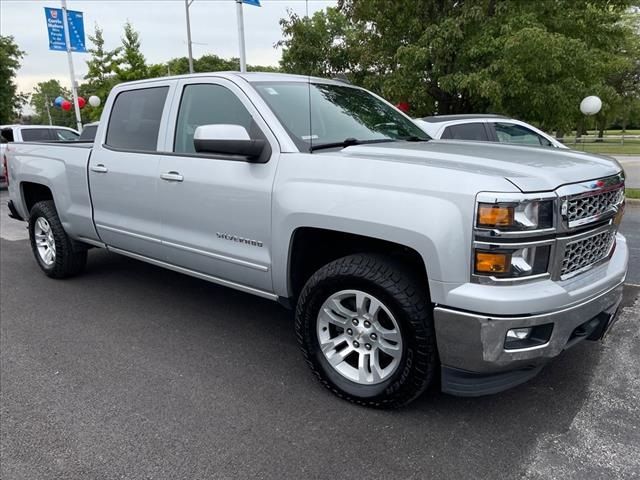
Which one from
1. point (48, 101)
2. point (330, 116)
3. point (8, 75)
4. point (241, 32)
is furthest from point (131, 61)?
point (48, 101)

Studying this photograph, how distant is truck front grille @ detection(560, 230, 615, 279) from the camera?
237 cm

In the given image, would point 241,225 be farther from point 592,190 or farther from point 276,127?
point 592,190

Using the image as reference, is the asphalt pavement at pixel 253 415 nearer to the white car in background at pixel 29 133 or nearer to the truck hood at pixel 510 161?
the truck hood at pixel 510 161

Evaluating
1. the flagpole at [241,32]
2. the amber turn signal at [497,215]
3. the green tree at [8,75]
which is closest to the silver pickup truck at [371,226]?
the amber turn signal at [497,215]

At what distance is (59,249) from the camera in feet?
16.5

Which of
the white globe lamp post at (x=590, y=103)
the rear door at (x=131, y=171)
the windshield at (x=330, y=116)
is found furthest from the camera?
the white globe lamp post at (x=590, y=103)

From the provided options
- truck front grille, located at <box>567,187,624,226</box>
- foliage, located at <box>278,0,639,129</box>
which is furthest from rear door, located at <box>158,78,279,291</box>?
foliage, located at <box>278,0,639,129</box>

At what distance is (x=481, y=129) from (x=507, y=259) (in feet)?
18.7

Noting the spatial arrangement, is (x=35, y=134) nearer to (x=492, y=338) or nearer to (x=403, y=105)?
(x=403, y=105)

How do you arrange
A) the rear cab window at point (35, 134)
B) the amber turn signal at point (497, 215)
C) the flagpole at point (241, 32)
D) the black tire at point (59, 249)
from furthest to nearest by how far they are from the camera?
1. the flagpole at point (241, 32)
2. the rear cab window at point (35, 134)
3. the black tire at point (59, 249)
4. the amber turn signal at point (497, 215)

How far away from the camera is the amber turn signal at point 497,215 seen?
2145mm

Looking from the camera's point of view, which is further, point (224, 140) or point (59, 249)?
point (59, 249)

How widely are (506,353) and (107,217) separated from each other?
3.43 metres

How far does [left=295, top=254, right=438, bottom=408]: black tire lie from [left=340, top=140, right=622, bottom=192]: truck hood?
595 mm
